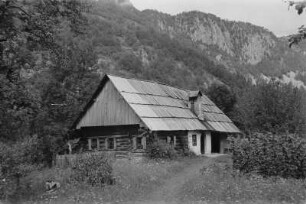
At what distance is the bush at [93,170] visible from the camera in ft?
60.7

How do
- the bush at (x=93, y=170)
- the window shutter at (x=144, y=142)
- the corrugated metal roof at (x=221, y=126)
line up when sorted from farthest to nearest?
the corrugated metal roof at (x=221, y=126)
the window shutter at (x=144, y=142)
the bush at (x=93, y=170)

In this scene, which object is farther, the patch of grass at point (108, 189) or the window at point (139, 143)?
the window at point (139, 143)

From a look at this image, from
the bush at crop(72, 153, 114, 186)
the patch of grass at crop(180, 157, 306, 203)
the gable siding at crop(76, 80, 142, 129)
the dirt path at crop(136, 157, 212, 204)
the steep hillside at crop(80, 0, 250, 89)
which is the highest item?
the steep hillside at crop(80, 0, 250, 89)

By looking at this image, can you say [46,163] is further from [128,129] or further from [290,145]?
[290,145]

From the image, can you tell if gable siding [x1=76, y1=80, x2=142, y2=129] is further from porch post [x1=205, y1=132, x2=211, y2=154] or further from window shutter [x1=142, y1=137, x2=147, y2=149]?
porch post [x1=205, y1=132, x2=211, y2=154]

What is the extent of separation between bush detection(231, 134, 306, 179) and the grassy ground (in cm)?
85

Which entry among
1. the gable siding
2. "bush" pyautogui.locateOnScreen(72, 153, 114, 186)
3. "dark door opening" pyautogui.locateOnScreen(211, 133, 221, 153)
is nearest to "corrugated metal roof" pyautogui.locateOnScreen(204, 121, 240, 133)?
"dark door opening" pyautogui.locateOnScreen(211, 133, 221, 153)

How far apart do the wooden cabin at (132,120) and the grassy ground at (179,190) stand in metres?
11.0

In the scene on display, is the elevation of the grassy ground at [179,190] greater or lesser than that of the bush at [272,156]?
lesser

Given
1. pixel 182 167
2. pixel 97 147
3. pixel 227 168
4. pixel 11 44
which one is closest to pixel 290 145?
pixel 227 168

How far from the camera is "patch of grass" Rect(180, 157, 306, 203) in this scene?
1546 cm

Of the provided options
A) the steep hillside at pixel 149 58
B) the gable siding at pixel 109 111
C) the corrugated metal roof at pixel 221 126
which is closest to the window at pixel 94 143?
the gable siding at pixel 109 111

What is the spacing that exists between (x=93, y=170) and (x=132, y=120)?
44.1 ft

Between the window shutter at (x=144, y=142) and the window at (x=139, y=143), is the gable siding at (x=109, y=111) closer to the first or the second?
the window shutter at (x=144, y=142)
